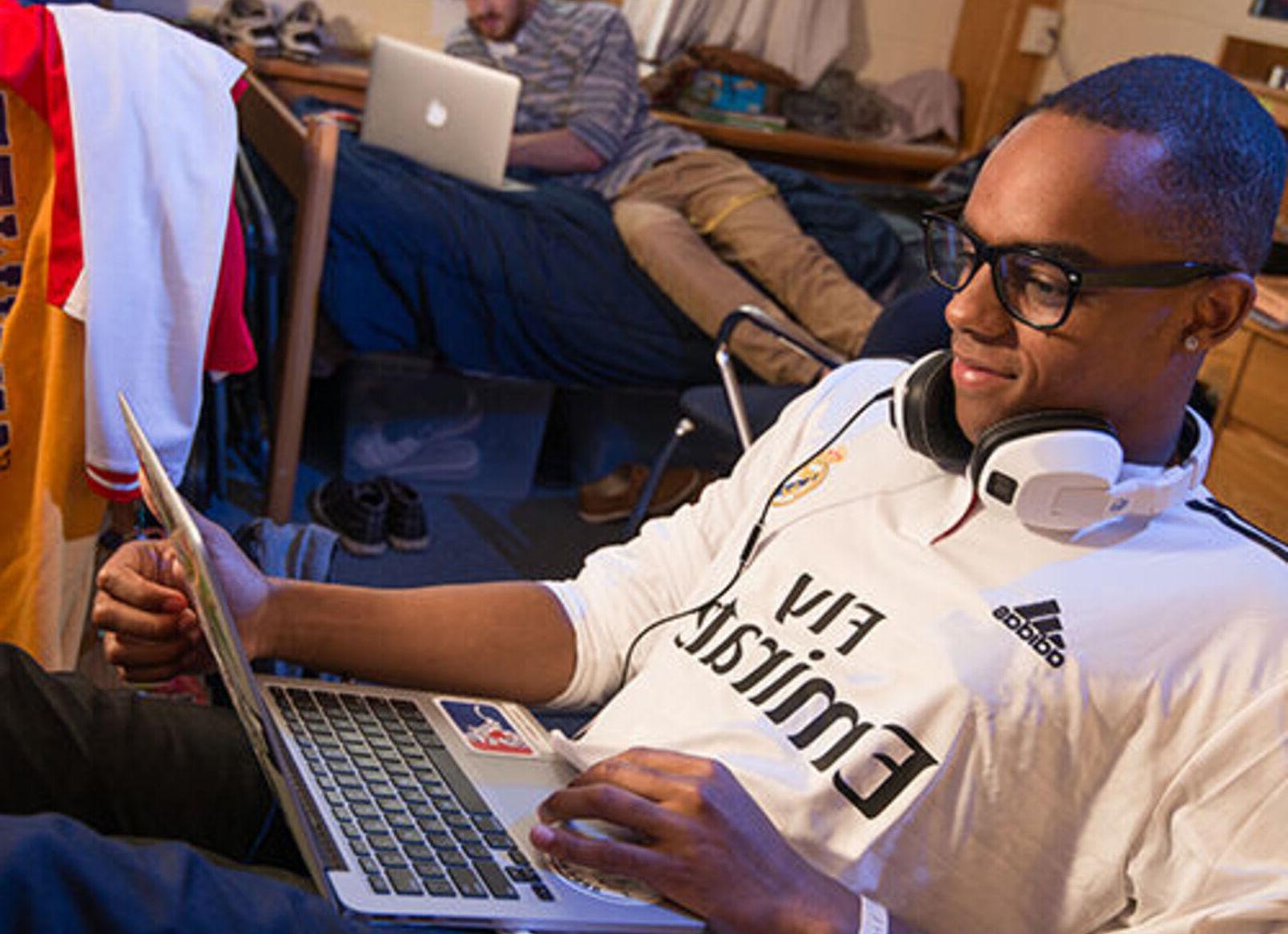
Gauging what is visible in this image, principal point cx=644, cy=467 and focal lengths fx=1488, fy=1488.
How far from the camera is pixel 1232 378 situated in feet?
8.84

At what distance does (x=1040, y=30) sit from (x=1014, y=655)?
4942 mm

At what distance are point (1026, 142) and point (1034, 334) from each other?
15cm

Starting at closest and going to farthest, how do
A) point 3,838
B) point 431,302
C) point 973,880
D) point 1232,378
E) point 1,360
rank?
point 3,838 → point 973,880 → point 1,360 → point 1232,378 → point 431,302

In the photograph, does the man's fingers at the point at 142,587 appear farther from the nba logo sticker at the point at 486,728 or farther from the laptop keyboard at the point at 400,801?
the nba logo sticker at the point at 486,728

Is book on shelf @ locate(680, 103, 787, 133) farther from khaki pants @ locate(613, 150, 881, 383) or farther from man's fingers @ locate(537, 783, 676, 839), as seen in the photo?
man's fingers @ locate(537, 783, 676, 839)

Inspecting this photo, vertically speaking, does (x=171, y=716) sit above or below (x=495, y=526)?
above

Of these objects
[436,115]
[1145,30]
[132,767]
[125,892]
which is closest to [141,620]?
[132,767]

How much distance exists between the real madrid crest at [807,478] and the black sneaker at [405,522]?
1864mm

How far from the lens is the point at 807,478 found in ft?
4.43

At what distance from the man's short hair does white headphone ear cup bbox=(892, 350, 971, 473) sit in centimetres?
23

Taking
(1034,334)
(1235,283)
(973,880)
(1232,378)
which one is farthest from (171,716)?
(1232,378)

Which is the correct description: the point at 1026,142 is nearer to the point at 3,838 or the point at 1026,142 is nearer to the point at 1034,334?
the point at 1034,334

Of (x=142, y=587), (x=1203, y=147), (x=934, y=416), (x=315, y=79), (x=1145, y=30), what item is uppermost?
(x=1203, y=147)

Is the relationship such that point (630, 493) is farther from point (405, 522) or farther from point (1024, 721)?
point (1024, 721)
